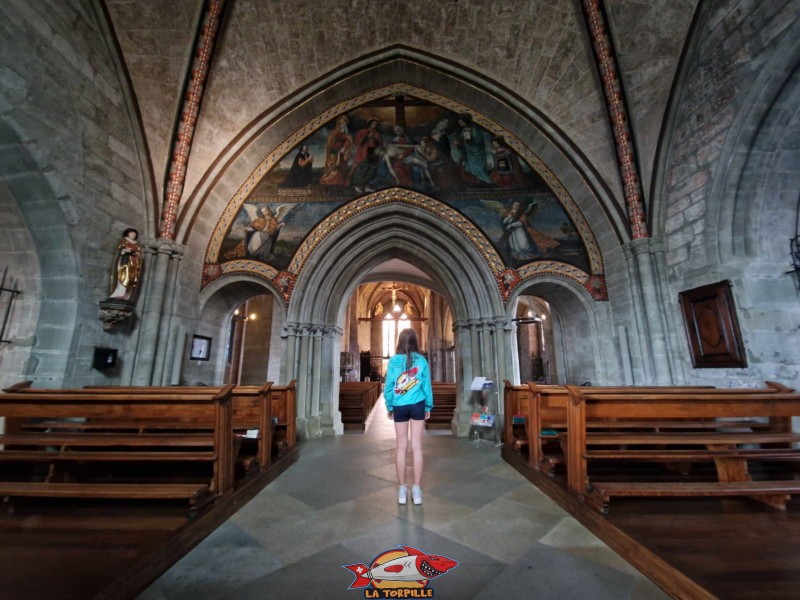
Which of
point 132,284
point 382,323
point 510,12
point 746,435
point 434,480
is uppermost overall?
point 510,12

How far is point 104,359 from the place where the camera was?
568 centimetres

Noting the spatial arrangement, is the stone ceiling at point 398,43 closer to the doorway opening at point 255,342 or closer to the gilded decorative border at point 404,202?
the gilded decorative border at point 404,202

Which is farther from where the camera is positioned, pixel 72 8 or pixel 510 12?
pixel 510 12

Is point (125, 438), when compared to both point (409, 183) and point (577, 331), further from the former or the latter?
point (577, 331)

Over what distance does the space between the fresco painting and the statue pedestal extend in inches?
91.2

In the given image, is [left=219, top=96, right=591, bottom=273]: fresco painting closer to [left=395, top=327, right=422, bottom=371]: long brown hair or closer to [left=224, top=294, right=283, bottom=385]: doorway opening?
[left=224, top=294, right=283, bottom=385]: doorway opening

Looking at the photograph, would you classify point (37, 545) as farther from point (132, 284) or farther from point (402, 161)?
point (402, 161)

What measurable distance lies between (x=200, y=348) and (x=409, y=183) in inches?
249

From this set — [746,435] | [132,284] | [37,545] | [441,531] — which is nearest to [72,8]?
[132,284]

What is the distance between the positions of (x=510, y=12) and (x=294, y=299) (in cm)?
768

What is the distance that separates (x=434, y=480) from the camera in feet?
13.3

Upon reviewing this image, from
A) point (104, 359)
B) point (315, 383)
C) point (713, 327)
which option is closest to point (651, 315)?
point (713, 327)

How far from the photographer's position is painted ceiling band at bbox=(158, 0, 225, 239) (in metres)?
6.47

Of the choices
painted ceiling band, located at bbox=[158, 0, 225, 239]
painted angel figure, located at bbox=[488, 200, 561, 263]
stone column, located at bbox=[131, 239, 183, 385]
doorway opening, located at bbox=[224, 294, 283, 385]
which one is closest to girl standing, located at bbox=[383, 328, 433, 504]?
painted angel figure, located at bbox=[488, 200, 561, 263]
